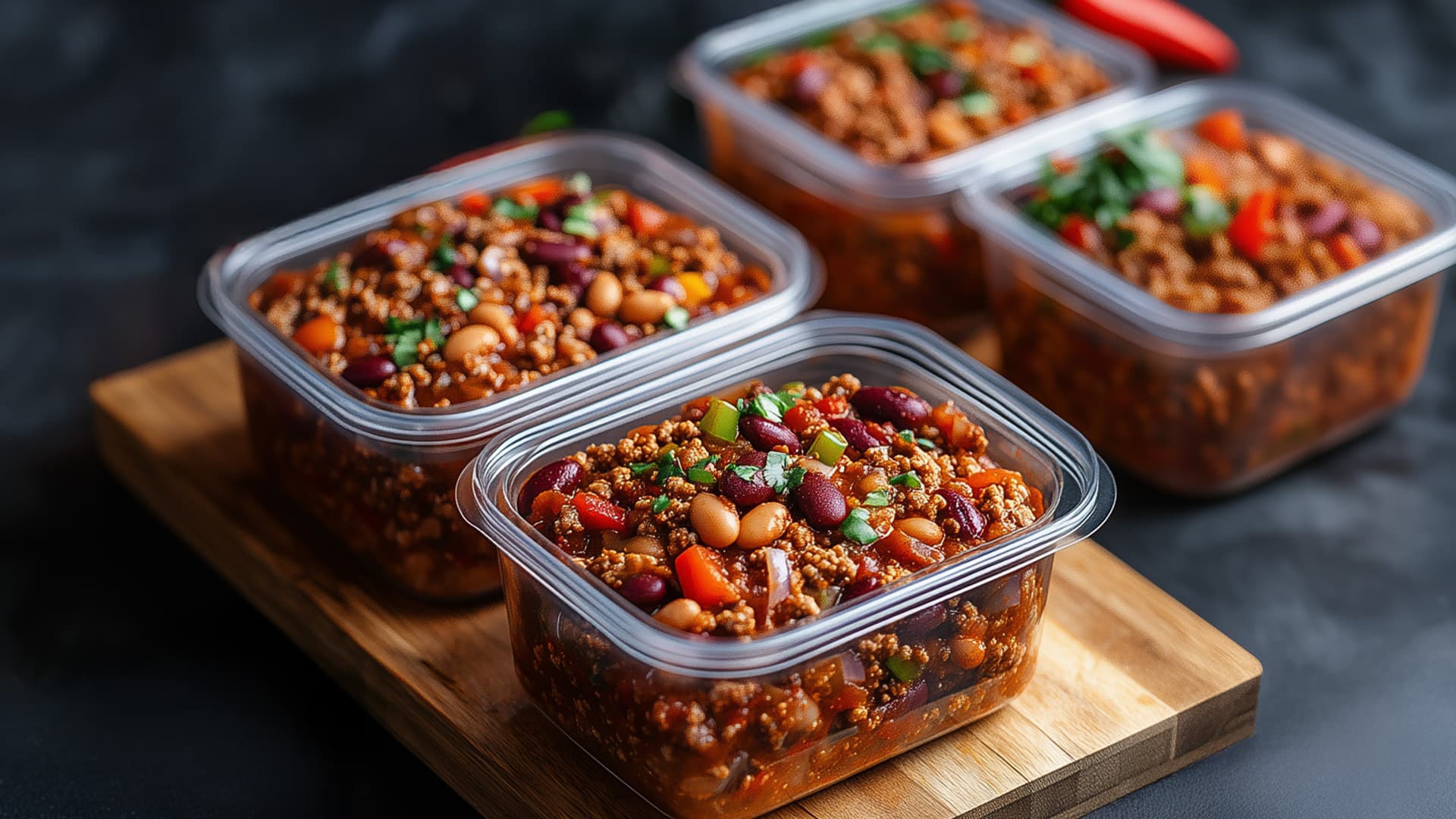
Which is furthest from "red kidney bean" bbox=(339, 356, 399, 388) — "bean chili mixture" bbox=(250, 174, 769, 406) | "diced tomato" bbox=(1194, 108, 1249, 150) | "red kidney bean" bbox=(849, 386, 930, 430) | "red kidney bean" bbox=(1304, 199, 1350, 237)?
"diced tomato" bbox=(1194, 108, 1249, 150)

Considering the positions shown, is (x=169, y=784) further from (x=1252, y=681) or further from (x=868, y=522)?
(x=1252, y=681)

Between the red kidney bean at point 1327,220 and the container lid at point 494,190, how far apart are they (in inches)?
44.7

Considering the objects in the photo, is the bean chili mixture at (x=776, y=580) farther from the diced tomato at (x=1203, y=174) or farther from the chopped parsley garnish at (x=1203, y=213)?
the diced tomato at (x=1203, y=174)

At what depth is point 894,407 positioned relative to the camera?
358 centimetres

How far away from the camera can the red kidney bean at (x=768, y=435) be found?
3.45 metres

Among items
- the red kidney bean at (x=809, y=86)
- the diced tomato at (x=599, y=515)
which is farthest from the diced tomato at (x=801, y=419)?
the red kidney bean at (x=809, y=86)

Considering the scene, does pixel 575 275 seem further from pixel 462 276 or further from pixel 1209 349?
pixel 1209 349

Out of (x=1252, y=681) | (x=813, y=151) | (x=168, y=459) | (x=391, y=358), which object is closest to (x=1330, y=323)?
(x=1252, y=681)

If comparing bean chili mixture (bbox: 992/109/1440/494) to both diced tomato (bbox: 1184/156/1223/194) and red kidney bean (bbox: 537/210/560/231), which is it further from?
red kidney bean (bbox: 537/210/560/231)

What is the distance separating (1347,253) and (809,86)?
4.66ft

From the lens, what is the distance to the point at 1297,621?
4.03 meters

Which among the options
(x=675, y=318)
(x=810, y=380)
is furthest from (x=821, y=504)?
(x=675, y=318)

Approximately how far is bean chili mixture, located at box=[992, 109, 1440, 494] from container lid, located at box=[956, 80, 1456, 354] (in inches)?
1.8

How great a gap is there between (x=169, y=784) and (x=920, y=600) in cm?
153
